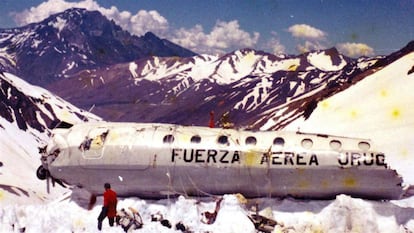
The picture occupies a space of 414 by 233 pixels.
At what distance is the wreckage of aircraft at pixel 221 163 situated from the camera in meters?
27.8

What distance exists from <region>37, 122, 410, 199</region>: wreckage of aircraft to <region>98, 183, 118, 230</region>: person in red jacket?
7.06ft

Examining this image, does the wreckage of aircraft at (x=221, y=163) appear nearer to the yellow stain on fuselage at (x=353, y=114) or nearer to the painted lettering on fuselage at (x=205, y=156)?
the painted lettering on fuselage at (x=205, y=156)

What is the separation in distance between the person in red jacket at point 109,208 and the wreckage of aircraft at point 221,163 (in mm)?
2151

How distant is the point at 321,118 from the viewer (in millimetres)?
93438

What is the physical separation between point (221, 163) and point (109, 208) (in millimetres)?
6986

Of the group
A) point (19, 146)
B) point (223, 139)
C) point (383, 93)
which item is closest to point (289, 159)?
point (223, 139)

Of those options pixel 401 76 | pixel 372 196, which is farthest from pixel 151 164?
pixel 401 76

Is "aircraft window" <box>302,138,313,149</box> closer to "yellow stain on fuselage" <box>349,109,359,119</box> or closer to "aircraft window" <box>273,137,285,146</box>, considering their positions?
"aircraft window" <box>273,137,285,146</box>

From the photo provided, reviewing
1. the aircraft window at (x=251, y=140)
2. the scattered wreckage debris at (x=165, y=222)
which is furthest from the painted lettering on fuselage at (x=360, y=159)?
the scattered wreckage debris at (x=165, y=222)

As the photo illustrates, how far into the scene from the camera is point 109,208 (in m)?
27.5

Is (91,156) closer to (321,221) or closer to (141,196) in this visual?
(141,196)

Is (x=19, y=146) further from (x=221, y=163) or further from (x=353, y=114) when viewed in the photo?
(x=221, y=163)

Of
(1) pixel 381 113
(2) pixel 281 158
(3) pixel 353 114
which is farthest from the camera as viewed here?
(3) pixel 353 114

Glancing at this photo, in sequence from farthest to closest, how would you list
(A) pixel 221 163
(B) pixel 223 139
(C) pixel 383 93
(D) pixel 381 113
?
1. (C) pixel 383 93
2. (D) pixel 381 113
3. (B) pixel 223 139
4. (A) pixel 221 163
